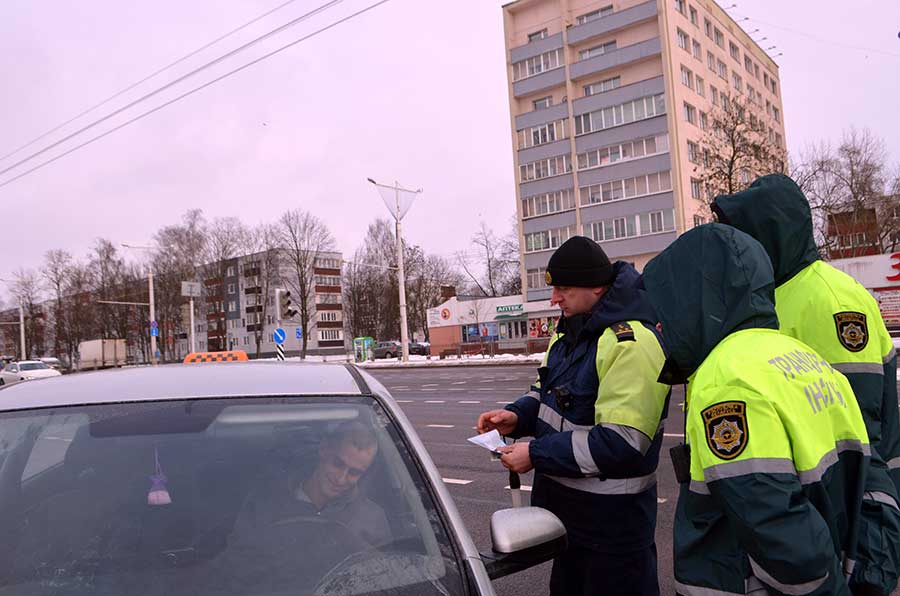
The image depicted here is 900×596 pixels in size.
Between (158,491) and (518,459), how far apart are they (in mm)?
1206

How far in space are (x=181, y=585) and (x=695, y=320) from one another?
1.47 m

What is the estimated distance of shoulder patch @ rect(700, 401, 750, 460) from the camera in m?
1.61

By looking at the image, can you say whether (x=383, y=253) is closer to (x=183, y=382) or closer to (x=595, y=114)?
(x=595, y=114)

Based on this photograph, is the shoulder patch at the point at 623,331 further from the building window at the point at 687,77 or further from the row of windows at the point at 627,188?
the building window at the point at 687,77

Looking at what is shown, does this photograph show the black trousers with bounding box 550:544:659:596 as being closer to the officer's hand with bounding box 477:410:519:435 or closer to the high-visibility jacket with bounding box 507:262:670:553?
the high-visibility jacket with bounding box 507:262:670:553

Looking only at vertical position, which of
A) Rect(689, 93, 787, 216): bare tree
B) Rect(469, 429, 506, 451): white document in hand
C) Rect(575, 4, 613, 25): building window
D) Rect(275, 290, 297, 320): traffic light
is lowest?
Rect(469, 429, 506, 451): white document in hand

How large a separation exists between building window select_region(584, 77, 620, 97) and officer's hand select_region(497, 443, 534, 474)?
49795 millimetres

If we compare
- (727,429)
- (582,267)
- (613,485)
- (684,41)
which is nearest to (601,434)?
(613,485)

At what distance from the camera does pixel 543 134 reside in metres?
52.3

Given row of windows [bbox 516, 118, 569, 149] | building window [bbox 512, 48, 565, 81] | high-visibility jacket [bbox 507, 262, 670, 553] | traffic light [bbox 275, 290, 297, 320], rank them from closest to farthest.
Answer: high-visibility jacket [bbox 507, 262, 670, 553]
traffic light [bbox 275, 290, 297, 320]
row of windows [bbox 516, 118, 569, 149]
building window [bbox 512, 48, 565, 81]

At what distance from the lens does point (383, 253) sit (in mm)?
72938

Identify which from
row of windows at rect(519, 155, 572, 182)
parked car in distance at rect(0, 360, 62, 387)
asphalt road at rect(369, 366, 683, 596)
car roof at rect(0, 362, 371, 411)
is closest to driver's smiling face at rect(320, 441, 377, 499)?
car roof at rect(0, 362, 371, 411)

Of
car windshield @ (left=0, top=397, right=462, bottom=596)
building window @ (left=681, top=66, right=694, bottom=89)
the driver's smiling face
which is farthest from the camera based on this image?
building window @ (left=681, top=66, right=694, bottom=89)

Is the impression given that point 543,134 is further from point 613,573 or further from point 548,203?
point 613,573
